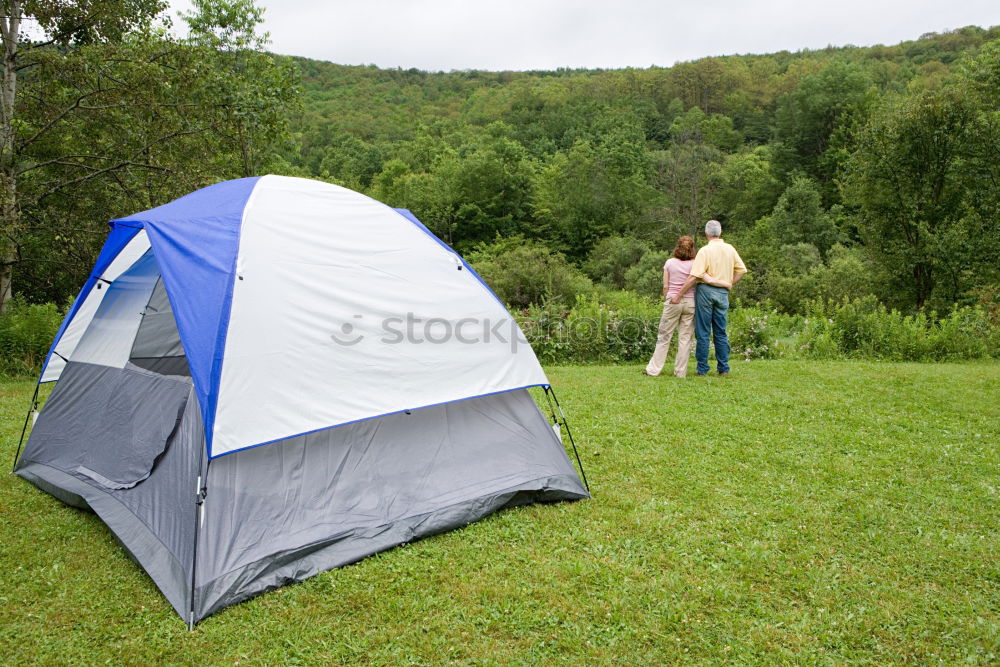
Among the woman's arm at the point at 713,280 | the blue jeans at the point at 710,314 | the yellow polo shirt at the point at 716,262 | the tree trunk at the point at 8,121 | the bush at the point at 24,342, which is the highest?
the tree trunk at the point at 8,121

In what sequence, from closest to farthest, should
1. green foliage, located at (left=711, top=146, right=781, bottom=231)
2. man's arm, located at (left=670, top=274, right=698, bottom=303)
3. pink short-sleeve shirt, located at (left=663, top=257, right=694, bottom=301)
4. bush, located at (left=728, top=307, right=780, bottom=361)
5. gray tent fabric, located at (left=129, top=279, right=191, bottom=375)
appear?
gray tent fabric, located at (left=129, top=279, right=191, bottom=375) < man's arm, located at (left=670, top=274, right=698, bottom=303) < pink short-sleeve shirt, located at (left=663, top=257, right=694, bottom=301) < bush, located at (left=728, top=307, right=780, bottom=361) < green foliage, located at (left=711, top=146, right=781, bottom=231)

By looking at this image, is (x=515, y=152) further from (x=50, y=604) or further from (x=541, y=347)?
(x=50, y=604)

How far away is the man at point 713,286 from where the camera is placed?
6.57 m

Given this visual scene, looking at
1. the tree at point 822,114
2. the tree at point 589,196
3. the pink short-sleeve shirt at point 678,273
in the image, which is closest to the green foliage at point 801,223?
the tree at point 589,196

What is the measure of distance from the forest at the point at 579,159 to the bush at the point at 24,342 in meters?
0.21

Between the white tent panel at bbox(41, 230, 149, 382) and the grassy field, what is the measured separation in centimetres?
83

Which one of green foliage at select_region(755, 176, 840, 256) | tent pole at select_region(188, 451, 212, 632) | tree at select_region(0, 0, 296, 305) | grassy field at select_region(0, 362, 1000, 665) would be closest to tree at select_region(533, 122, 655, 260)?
green foliage at select_region(755, 176, 840, 256)

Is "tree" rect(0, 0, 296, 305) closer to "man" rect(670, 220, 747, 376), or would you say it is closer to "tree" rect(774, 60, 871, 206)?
"man" rect(670, 220, 747, 376)

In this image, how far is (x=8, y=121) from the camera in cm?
796

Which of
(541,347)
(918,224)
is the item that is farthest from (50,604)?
(918,224)

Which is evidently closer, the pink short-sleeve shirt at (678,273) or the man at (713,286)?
the man at (713,286)

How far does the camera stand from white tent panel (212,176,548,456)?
3.12 m

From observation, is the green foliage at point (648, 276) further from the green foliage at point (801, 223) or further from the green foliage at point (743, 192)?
the green foliage at point (743, 192)

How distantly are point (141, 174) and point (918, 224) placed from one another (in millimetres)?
16328
